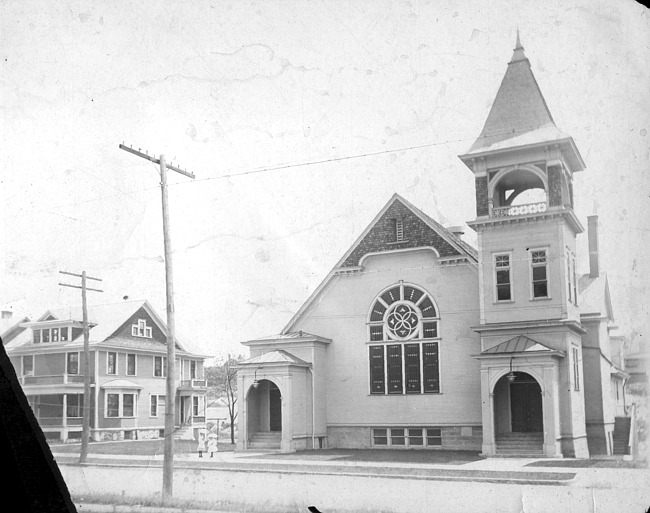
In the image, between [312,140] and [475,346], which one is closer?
[475,346]

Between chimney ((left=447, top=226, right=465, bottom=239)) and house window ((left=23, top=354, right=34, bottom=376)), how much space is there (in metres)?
4.13

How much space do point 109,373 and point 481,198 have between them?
368 cm

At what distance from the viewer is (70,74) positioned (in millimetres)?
7496

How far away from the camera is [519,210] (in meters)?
6.15

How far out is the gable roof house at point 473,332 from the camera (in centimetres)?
603

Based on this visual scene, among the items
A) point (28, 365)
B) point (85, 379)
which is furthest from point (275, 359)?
point (28, 365)

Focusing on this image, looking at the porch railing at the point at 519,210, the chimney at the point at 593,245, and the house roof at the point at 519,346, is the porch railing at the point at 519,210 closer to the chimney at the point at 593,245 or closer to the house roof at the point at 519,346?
the chimney at the point at 593,245

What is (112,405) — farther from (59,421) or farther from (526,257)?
(526,257)

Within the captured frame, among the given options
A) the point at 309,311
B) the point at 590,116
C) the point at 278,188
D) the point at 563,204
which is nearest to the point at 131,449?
the point at 309,311

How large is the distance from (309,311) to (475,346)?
1413mm

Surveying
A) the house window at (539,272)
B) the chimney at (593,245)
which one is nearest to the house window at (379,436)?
the house window at (539,272)

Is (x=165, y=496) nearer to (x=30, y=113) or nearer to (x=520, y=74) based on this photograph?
(x=30, y=113)

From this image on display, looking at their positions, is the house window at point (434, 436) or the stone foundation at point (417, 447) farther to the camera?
the house window at point (434, 436)

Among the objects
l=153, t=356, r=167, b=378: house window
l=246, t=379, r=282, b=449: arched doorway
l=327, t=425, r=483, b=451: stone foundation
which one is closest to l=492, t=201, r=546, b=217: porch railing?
l=327, t=425, r=483, b=451: stone foundation
